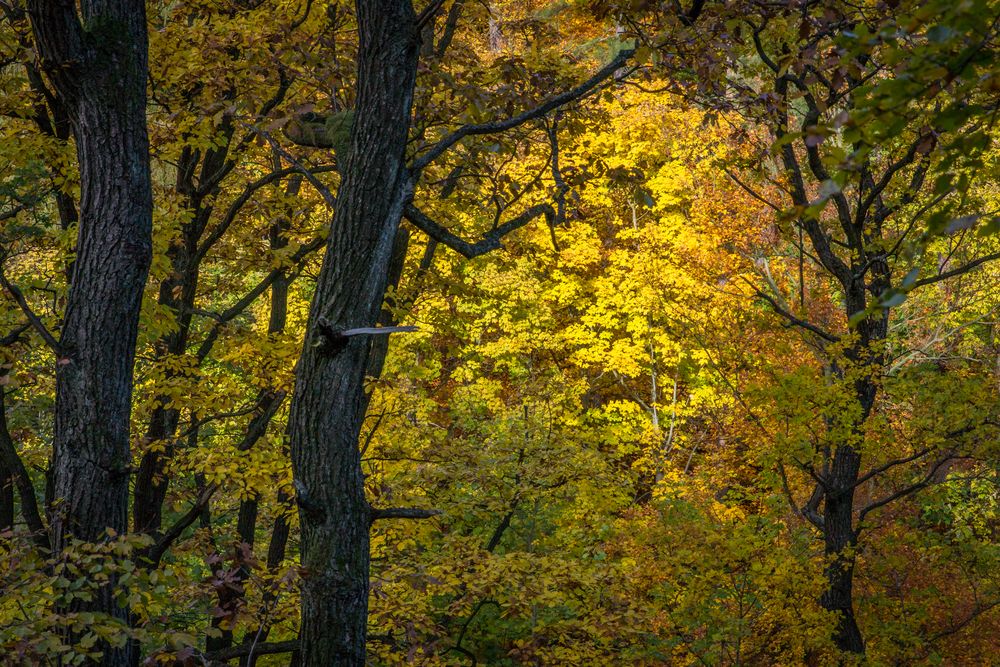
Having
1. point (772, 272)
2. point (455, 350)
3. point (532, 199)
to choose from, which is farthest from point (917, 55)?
point (772, 272)

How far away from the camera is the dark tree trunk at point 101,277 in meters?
4.50

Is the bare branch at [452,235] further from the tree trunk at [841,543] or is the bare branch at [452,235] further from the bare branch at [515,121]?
the tree trunk at [841,543]

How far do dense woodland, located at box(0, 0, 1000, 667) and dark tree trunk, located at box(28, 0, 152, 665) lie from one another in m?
0.02

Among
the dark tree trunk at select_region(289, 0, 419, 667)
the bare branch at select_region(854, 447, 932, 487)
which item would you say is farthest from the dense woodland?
the bare branch at select_region(854, 447, 932, 487)

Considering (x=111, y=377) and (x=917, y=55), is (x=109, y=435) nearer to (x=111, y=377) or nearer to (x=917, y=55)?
(x=111, y=377)

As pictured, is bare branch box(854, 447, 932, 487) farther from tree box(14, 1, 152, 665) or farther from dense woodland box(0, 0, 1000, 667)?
tree box(14, 1, 152, 665)

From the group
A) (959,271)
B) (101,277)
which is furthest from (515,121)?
(959,271)

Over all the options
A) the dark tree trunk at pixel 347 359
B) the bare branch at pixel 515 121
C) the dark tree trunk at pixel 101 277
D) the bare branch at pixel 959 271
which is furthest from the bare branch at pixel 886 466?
the dark tree trunk at pixel 101 277

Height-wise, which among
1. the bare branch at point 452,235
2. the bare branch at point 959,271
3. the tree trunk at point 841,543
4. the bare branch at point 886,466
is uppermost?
the bare branch at point 959,271

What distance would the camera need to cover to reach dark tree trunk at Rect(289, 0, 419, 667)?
13.8ft

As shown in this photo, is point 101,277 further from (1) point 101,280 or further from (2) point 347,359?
(2) point 347,359

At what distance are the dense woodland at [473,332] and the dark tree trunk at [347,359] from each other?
16 millimetres

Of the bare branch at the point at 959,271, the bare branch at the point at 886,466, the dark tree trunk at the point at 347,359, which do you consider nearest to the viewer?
the dark tree trunk at the point at 347,359

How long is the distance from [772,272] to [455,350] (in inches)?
289
